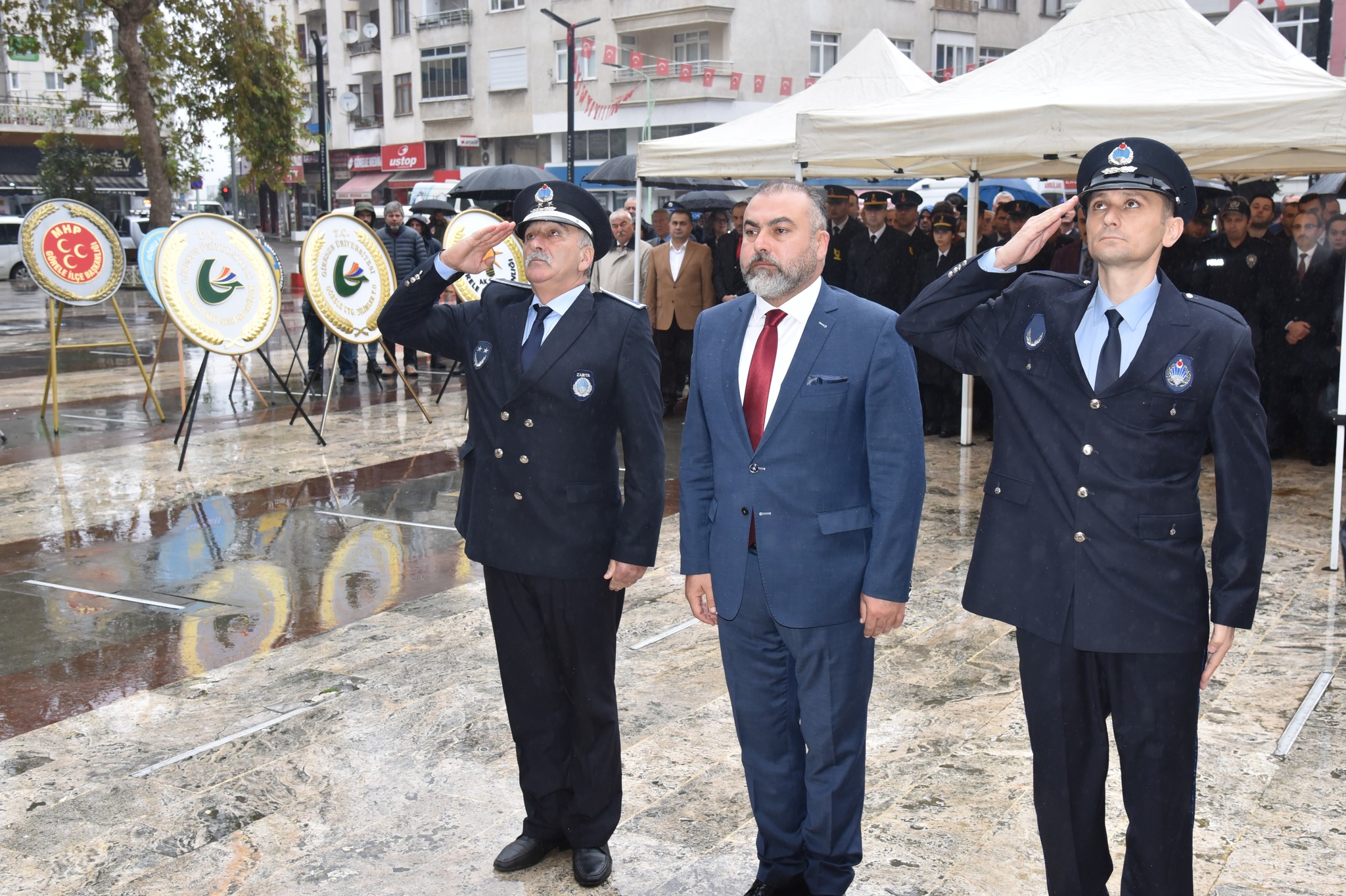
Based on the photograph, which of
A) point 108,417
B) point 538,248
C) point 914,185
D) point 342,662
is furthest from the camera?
point 914,185

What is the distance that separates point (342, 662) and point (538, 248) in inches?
99.7

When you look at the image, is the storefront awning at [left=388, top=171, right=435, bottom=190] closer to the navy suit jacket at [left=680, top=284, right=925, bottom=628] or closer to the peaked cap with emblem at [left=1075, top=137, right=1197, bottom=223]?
the navy suit jacket at [left=680, top=284, right=925, bottom=628]

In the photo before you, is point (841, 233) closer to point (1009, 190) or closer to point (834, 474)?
point (834, 474)

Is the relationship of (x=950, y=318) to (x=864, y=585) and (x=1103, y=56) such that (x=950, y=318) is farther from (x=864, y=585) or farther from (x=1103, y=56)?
(x=1103, y=56)

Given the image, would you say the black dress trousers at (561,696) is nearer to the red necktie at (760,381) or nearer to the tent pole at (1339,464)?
the red necktie at (760,381)

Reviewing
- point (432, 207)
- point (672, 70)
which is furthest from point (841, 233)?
point (672, 70)

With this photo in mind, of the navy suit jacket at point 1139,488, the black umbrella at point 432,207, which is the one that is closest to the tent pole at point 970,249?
the navy suit jacket at point 1139,488

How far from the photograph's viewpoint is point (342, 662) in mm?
5160

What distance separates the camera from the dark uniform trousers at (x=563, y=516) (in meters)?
3.38

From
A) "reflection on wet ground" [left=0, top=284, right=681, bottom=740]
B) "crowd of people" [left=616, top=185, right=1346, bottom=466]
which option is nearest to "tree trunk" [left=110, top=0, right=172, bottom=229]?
"reflection on wet ground" [left=0, top=284, right=681, bottom=740]

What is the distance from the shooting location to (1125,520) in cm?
269

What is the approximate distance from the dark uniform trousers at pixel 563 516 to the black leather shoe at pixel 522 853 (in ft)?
0.10

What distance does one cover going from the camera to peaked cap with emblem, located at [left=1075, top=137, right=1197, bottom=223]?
8.67 feet

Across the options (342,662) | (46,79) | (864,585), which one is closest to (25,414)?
(342,662)
